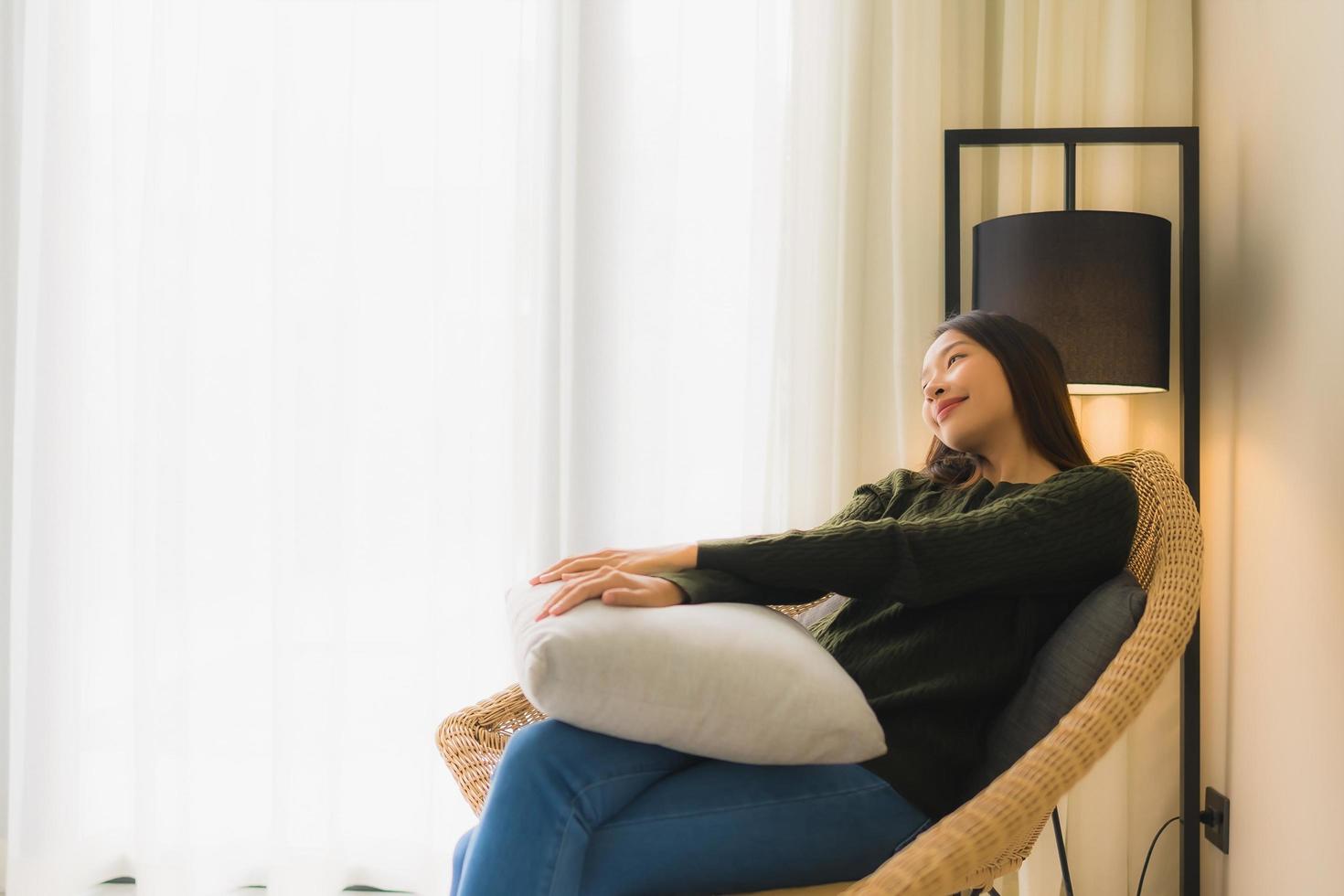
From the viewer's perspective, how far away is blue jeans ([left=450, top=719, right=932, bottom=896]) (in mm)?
946

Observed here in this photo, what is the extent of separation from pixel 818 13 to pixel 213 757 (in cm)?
203

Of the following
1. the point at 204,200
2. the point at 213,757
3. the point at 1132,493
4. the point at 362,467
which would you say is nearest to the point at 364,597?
the point at 362,467

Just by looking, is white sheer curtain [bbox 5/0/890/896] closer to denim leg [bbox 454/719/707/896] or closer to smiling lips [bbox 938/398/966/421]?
smiling lips [bbox 938/398/966/421]

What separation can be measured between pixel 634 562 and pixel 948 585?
0.37 meters

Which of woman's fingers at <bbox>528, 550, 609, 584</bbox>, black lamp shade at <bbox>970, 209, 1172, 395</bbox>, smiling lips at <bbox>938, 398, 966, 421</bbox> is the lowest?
woman's fingers at <bbox>528, 550, 609, 584</bbox>

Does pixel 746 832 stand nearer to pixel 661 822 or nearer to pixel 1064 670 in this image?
pixel 661 822

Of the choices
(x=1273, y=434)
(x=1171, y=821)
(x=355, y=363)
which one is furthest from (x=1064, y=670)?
(x=355, y=363)

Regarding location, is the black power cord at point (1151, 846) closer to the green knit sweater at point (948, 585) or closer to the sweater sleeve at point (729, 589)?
the green knit sweater at point (948, 585)

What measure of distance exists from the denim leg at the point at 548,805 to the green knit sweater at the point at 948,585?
0.21 meters

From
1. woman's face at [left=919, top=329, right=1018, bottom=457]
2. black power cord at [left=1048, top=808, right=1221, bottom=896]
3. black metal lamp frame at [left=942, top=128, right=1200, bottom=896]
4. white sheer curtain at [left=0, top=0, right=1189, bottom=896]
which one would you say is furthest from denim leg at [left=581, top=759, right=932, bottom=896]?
white sheer curtain at [left=0, top=0, right=1189, bottom=896]

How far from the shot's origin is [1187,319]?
1687mm

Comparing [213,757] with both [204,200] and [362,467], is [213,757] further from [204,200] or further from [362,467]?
[204,200]

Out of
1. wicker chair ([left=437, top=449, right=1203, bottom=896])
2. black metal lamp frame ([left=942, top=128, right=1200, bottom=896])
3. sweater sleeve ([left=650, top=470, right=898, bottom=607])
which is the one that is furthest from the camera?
black metal lamp frame ([left=942, top=128, right=1200, bottom=896])

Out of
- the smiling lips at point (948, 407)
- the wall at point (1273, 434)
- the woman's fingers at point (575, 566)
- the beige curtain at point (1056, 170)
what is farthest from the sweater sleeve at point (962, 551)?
the beige curtain at point (1056, 170)
